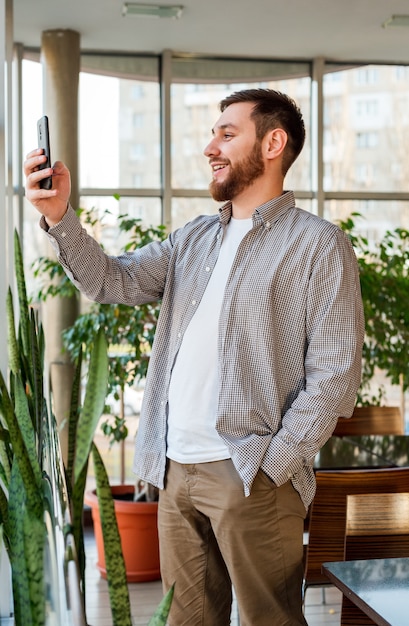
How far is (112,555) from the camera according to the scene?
109 cm

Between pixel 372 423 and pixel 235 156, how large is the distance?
2.87 m

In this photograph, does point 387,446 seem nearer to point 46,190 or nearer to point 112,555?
point 46,190

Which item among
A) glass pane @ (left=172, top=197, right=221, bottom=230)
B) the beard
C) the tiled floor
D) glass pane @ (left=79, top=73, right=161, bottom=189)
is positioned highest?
glass pane @ (left=79, top=73, right=161, bottom=189)

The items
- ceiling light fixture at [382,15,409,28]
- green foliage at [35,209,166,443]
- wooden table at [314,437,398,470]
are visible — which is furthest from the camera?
ceiling light fixture at [382,15,409,28]

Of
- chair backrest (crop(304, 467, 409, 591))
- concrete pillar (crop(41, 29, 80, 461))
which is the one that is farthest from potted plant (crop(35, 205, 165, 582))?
chair backrest (crop(304, 467, 409, 591))

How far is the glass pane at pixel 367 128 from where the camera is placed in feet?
22.0

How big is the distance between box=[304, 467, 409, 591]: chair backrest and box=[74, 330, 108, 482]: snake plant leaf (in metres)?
1.53

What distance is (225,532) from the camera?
2.22 m

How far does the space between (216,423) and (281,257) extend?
47 centimetres

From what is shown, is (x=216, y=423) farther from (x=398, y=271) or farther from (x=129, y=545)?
(x=398, y=271)

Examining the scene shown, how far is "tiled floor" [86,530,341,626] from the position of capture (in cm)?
410

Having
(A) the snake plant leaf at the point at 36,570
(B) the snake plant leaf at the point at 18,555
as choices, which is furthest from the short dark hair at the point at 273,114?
(A) the snake plant leaf at the point at 36,570

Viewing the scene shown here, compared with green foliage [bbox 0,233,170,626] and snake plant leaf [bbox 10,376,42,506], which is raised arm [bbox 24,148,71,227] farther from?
snake plant leaf [bbox 10,376,42,506]

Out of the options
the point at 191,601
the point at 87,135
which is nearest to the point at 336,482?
the point at 191,601
